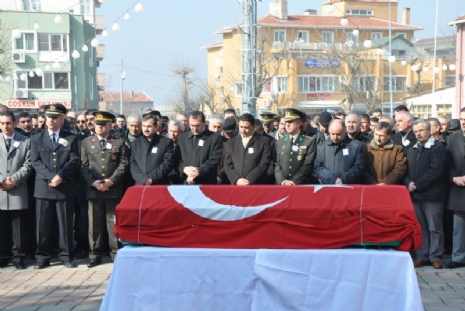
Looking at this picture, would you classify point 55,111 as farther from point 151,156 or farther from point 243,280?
point 243,280

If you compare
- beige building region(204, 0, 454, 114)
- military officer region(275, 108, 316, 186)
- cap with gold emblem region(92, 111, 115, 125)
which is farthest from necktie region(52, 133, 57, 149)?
beige building region(204, 0, 454, 114)

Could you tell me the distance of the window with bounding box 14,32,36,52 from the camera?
61.5 meters

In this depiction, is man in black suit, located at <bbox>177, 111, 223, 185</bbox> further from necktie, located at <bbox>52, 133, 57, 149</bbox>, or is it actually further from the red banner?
the red banner

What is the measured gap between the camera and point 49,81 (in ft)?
204

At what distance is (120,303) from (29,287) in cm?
306

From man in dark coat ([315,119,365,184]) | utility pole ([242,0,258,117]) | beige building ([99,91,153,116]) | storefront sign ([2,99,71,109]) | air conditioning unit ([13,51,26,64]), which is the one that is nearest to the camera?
man in dark coat ([315,119,365,184])

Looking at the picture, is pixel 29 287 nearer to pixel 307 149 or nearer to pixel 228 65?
pixel 307 149

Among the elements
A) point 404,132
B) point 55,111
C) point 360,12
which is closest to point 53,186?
point 55,111

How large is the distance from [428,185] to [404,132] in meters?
1.03

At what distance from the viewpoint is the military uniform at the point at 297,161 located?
9914 mm

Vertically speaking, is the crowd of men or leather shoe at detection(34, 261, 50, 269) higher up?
the crowd of men

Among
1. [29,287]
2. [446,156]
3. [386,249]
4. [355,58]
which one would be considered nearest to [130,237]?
[386,249]

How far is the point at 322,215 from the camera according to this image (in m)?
6.36

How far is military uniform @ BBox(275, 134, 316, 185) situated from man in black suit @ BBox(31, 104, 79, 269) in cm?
272
